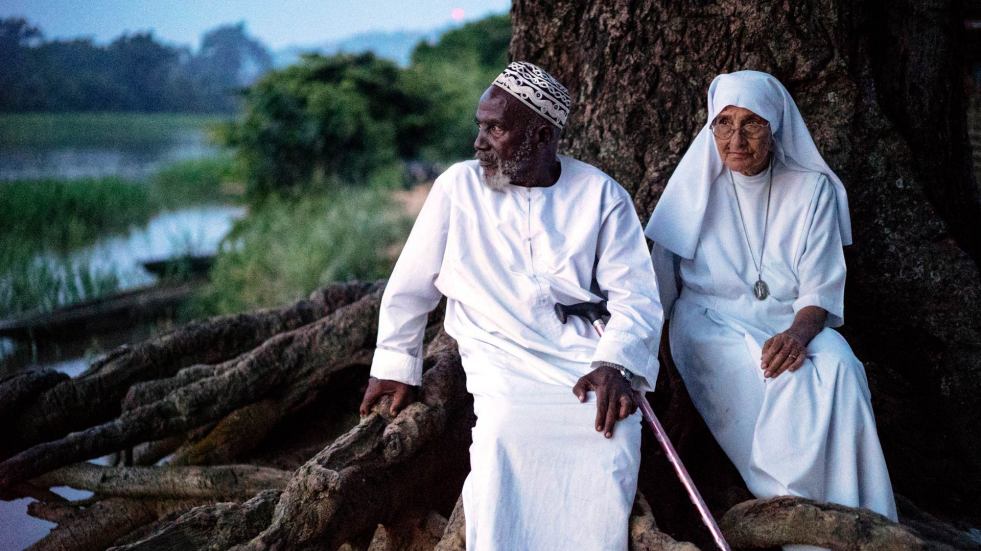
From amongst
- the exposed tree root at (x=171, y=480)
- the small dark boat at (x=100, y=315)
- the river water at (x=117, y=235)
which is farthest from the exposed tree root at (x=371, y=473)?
the small dark boat at (x=100, y=315)

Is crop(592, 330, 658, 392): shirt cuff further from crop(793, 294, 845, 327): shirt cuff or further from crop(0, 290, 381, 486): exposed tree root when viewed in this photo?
crop(0, 290, 381, 486): exposed tree root

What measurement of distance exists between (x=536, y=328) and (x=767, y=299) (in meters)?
1.05

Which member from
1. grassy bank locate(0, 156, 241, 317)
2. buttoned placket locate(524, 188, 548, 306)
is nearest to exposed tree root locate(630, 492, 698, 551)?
buttoned placket locate(524, 188, 548, 306)

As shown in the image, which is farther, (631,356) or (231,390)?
(231,390)

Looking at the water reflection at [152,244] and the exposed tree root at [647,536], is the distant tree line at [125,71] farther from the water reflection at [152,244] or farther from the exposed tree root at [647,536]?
the exposed tree root at [647,536]

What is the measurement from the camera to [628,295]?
3641 millimetres

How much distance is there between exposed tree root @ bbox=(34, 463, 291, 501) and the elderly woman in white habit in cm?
222

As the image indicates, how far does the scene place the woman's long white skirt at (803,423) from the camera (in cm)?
346

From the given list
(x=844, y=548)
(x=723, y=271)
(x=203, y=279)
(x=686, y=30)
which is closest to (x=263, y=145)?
(x=203, y=279)

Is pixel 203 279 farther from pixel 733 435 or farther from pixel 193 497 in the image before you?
pixel 733 435

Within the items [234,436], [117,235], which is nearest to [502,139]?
[234,436]

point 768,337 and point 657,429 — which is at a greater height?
point 768,337

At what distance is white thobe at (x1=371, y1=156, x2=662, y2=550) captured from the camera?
10.5 ft

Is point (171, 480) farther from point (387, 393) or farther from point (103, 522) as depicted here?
point (387, 393)
